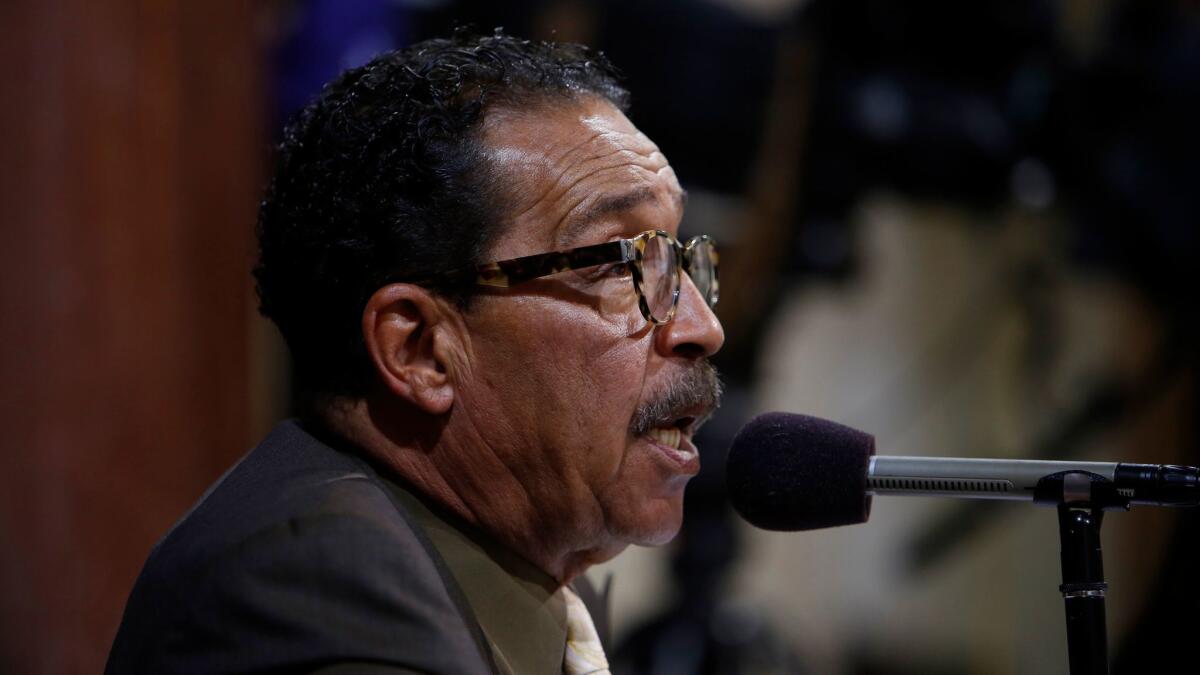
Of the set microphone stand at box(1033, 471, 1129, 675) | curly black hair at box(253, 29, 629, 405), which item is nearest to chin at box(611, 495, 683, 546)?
curly black hair at box(253, 29, 629, 405)

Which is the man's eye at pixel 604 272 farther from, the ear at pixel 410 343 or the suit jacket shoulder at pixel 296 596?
the suit jacket shoulder at pixel 296 596

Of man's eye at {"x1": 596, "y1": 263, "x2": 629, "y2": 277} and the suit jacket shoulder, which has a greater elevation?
man's eye at {"x1": 596, "y1": 263, "x2": 629, "y2": 277}

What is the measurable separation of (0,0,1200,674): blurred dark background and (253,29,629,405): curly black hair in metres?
1.08

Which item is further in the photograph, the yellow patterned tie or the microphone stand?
the yellow patterned tie

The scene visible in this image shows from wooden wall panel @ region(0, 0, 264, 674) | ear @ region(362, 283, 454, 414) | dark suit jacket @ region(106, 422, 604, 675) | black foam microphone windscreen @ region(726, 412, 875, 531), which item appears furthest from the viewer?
wooden wall panel @ region(0, 0, 264, 674)

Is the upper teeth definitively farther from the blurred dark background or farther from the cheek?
the blurred dark background

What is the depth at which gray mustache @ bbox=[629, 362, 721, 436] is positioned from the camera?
144 centimetres

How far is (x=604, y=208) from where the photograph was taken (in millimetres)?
1458

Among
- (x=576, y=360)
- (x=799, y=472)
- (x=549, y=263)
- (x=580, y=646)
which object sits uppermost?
(x=549, y=263)

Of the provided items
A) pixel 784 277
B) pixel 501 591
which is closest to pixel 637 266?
pixel 501 591

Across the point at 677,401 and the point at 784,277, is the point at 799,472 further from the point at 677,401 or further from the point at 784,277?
the point at 784,277

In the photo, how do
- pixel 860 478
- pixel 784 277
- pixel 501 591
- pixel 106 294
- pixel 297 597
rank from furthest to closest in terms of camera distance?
pixel 784 277 → pixel 106 294 → pixel 501 591 → pixel 860 478 → pixel 297 597

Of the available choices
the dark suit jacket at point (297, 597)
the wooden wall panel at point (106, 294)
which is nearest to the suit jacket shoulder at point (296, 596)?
the dark suit jacket at point (297, 597)

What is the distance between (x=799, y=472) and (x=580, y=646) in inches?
14.3
